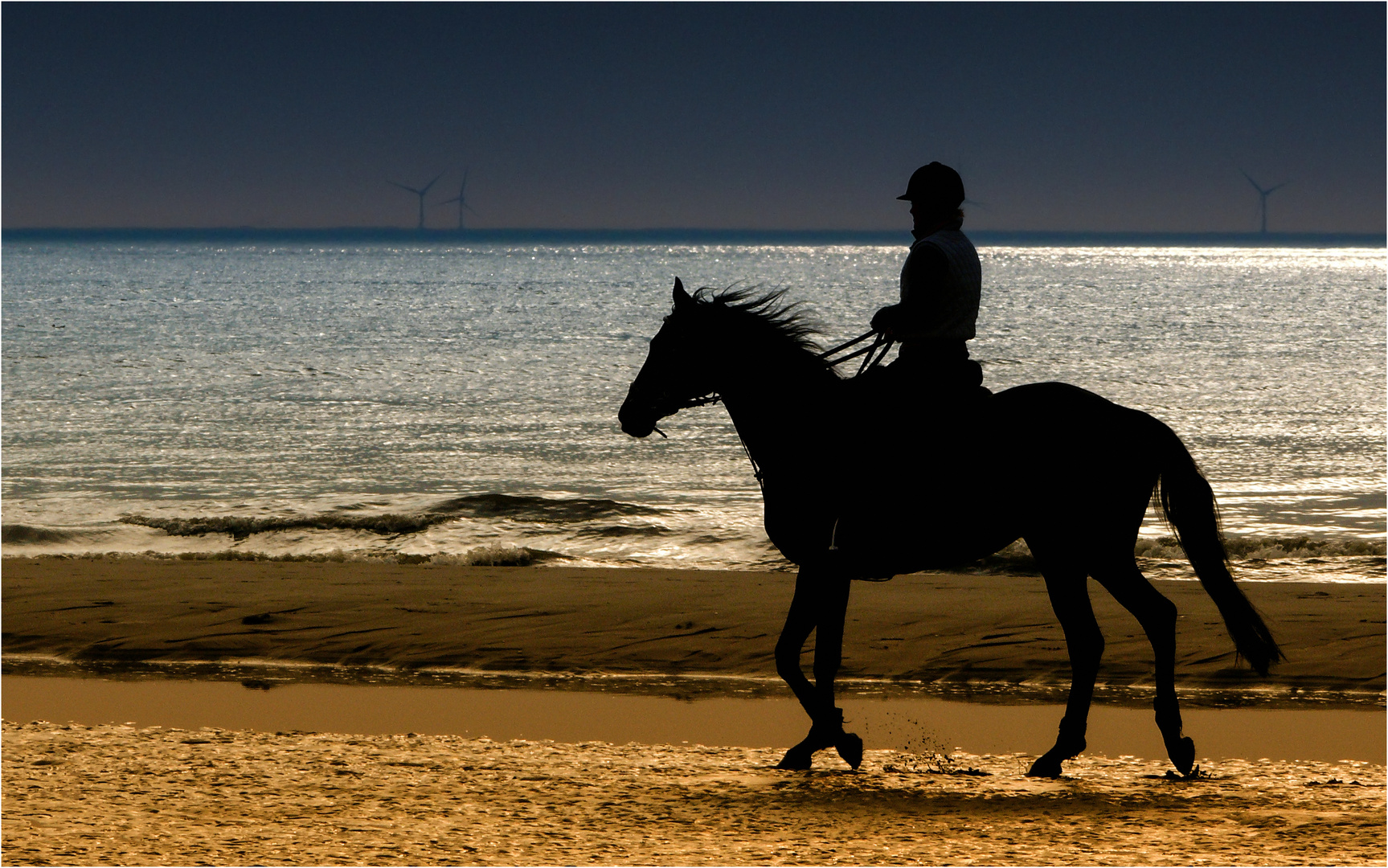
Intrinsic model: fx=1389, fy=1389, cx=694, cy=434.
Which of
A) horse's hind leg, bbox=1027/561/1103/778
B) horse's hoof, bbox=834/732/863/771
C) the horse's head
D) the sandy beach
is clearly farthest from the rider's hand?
the sandy beach

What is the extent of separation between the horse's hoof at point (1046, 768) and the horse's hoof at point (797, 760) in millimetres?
1077

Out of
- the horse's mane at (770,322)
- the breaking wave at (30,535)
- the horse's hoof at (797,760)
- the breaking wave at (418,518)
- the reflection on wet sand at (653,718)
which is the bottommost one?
the breaking wave at (30,535)

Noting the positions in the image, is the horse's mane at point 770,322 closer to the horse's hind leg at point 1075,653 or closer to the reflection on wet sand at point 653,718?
the horse's hind leg at point 1075,653

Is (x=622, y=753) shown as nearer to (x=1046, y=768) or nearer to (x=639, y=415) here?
(x=639, y=415)

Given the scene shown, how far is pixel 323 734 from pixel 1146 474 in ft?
15.0

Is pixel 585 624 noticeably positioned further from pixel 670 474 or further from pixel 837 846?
pixel 670 474

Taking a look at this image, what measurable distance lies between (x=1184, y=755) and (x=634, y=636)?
15.0ft

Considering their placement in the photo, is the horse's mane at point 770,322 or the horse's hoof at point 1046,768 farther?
the horse's mane at point 770,322

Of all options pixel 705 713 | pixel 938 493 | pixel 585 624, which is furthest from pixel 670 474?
pixel 938 493

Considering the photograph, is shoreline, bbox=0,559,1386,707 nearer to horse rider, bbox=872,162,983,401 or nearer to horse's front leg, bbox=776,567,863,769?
horse's front leg, bbox=776,567,863,769

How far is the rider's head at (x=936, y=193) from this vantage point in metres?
6.86

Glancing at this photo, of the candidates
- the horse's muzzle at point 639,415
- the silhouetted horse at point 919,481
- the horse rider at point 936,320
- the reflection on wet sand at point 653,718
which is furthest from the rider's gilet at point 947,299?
the reflection on wet sand at point 653,718

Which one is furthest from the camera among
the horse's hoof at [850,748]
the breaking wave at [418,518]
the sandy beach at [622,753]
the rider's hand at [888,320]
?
the breaking wave at [418,518]

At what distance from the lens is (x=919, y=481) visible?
6738mm
